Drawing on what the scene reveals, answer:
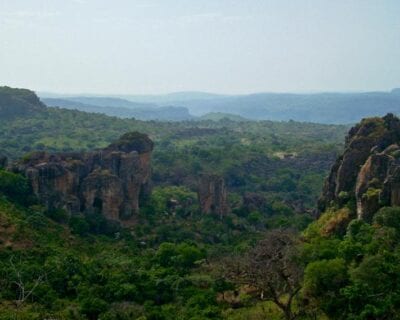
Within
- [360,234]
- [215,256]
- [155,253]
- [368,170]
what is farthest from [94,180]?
[360,234]

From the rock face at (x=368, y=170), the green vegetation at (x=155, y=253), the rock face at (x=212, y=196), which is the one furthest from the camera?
the rock face at (x=212, y=196)

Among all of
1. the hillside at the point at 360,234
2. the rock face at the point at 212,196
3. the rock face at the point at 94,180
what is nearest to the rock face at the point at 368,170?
the hillside at the point at 360,234

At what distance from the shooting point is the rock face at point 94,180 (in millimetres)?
45969

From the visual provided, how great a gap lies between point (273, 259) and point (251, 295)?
17.3ft

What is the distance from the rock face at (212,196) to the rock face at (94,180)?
594 centimetres

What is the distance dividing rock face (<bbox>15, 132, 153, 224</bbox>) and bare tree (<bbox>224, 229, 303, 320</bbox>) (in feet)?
77.2

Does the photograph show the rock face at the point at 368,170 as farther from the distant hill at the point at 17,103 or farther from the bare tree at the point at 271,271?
the distant hill at the point at 17,103

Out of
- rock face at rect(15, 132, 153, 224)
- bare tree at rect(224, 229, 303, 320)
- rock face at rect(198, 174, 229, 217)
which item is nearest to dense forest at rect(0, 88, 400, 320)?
bare tree at rect(224, 229, 303, 320)

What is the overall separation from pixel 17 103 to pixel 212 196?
78215 millimetres

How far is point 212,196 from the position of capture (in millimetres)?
59188

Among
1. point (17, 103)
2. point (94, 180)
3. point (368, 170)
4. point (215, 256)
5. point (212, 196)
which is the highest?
point (17, 103)

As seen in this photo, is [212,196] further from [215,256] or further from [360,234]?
[360,234]

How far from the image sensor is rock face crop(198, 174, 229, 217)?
59062 millimetres

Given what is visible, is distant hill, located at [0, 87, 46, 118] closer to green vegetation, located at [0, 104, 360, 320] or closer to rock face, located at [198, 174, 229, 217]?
green vegetation, located at [0, 104, 360, 320]
